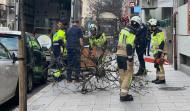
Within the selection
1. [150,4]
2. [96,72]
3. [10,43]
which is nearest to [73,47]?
[96,72]

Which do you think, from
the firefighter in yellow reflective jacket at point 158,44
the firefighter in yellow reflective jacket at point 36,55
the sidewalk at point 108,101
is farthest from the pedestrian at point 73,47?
the firefighter in yellow reflective jacket at point 158,44

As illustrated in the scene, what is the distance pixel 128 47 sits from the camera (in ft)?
23.5

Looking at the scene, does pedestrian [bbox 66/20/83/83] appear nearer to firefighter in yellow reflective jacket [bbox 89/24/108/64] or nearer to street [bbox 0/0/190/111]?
street [bbox 0/0/190/111]

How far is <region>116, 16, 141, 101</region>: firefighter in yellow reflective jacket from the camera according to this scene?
721 centimetres

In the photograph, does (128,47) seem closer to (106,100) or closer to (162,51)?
(106,100)

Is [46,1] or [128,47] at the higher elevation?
[46,1]

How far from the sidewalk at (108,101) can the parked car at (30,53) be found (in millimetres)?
650

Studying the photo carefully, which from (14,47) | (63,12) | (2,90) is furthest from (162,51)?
(63,12)

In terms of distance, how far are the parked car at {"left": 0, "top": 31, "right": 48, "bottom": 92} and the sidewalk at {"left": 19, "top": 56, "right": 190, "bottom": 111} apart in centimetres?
65

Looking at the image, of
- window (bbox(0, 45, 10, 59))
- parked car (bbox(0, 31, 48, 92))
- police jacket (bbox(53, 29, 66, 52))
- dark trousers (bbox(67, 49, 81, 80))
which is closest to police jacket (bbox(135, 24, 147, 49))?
police jacket (bbox(53, 29, 66, 52))

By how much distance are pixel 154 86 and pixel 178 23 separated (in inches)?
175

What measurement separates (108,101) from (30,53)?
10.2ft

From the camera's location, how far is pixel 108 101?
728cm

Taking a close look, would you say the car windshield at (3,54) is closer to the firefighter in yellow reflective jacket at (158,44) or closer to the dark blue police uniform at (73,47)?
the dark blue police uniform at (73,47)
